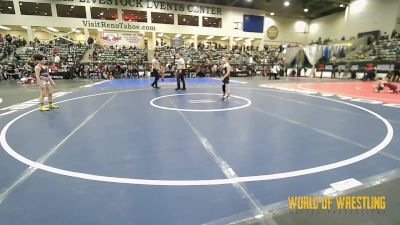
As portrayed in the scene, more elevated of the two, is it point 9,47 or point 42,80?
point 9,47

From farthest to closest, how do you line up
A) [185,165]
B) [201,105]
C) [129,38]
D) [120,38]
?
[129,38]
[120,38]
[201,105]
[185,165]

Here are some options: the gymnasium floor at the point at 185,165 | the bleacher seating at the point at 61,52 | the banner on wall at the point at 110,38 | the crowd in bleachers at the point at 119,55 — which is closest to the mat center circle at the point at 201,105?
the gymnasium floor at the point at 185,165

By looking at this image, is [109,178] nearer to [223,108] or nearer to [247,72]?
[223,108]

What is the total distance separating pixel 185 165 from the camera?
3.34 meters

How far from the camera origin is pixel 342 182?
2.86m

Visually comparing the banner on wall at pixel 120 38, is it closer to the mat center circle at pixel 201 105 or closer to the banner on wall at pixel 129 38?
the banner on wall at pixel 129 38

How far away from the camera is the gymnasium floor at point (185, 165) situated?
2338mm

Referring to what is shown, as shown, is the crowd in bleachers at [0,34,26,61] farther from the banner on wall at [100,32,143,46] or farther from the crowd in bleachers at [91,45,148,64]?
the banner on wall at [100,32,143,46]

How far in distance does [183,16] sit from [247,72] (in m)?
17.7

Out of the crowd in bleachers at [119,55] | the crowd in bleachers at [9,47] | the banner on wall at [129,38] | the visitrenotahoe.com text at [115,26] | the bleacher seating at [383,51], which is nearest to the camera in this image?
the bleacher seating at [383,51]

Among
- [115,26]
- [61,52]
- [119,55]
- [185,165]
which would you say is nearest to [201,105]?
[185,165]

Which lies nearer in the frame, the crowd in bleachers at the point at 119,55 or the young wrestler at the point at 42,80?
the young wrestler at the point at 42,80

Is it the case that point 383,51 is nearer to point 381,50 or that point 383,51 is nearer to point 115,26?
point 381,50

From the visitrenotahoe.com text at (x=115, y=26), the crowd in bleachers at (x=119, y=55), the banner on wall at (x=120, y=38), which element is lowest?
the crowd in bleachers at (x=119, y=55)
